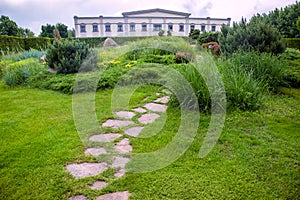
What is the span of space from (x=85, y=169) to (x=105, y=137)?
1.88 ft

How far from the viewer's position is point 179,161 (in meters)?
1.83

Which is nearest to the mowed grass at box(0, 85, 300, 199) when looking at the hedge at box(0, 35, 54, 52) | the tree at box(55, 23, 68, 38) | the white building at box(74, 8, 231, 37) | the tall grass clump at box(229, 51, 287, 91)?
the tall grass clump at box(229, 51, 287, 91)

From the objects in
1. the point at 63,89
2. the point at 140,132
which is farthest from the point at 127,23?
the point at 140,132

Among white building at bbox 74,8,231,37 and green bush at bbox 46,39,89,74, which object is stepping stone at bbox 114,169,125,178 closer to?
green bush at bbox 46,39,89,74

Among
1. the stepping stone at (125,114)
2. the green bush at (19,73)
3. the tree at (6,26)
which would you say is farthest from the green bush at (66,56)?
the tree at (6,26)

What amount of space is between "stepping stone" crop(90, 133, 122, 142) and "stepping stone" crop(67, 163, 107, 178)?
17.0 inches

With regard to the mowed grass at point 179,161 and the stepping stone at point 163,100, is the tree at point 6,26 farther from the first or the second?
the stepping stone at point 163,100

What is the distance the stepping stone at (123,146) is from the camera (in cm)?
201

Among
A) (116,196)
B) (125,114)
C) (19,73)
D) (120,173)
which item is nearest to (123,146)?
(120,173)

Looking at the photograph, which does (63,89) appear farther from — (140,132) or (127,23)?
(127,23)

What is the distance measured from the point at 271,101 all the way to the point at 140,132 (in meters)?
2.24

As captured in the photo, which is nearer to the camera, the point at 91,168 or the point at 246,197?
the point at 246,197

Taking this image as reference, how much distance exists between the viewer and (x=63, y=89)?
4348 millimetres

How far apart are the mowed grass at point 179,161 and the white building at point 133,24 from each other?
26896mm
